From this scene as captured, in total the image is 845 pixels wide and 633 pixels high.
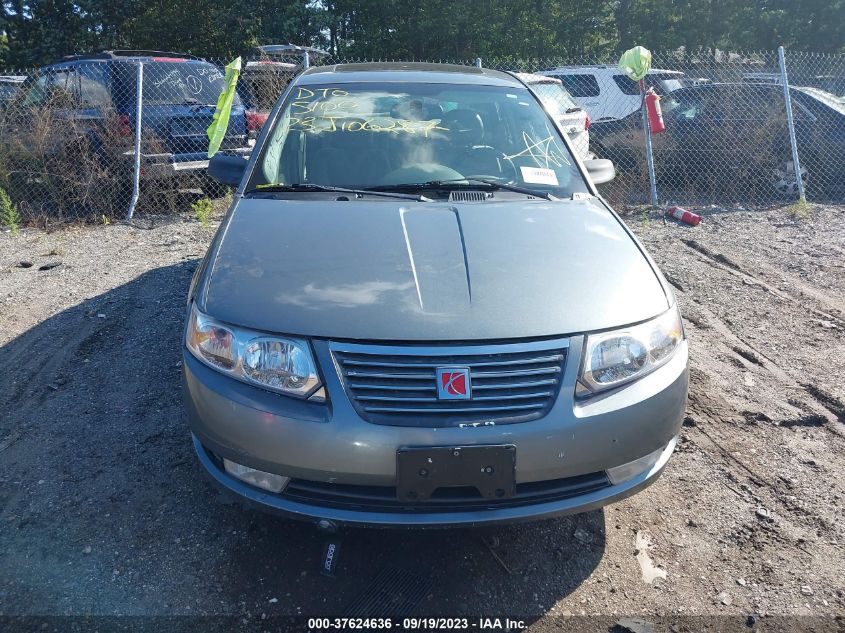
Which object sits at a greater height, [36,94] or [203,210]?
[36,94]

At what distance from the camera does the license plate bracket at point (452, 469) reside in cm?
216

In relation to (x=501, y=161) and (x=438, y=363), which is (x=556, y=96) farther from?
(x=438, y=363)

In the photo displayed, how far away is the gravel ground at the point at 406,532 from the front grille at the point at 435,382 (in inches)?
29.7

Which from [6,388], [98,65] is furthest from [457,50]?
[6,388]

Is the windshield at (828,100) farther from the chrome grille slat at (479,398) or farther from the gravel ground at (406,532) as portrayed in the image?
the chrome grille slat at (479,398)

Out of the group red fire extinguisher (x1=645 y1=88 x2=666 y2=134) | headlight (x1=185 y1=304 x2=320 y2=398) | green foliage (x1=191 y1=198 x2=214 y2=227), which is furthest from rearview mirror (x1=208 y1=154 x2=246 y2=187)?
→ red fire extinguisher (x1=645 y1=88 x2=666 y2=134)

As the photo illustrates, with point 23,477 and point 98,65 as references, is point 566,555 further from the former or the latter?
point 98,65

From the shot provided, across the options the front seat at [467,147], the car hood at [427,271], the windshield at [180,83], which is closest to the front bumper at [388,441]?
the car hood at [427,271]

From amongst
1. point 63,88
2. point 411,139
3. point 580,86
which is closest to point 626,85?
point 580,86

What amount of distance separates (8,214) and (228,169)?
478 cm

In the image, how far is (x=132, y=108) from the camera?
7711mm

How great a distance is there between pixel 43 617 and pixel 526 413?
72.3 inches

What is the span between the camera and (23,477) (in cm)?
314

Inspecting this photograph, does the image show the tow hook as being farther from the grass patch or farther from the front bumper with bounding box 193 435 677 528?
the grass patch
